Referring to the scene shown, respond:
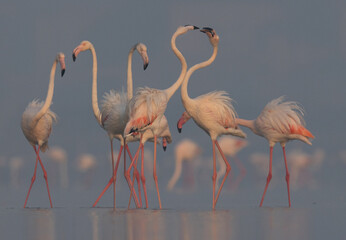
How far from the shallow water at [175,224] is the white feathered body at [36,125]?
2.37m

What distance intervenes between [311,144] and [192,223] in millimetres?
4785

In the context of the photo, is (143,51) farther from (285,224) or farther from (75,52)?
(285,224)

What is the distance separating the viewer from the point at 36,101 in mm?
13938

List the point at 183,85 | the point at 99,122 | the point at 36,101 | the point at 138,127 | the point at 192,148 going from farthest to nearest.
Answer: the point at 192,148 → the point at 36,101 → the point at 99,122 → the point at 183,85 → the point at 138,127

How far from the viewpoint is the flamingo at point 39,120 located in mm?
13133

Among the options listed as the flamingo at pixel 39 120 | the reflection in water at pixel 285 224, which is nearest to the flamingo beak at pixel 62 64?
the flamingo at pixel 39 120

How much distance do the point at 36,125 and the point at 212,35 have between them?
387 centimetres

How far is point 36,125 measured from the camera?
13.5 meters

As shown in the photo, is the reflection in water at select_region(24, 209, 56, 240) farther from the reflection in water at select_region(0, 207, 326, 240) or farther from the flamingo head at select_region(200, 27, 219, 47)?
the flamingo head at select_region(200, 27, 219, 47)

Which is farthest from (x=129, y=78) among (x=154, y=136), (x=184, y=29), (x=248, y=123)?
(x=248, y=123)

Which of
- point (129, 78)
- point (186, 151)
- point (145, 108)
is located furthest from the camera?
point (186, 151)

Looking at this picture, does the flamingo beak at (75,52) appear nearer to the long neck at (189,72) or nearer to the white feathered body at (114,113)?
the white feathered body at (114,113)

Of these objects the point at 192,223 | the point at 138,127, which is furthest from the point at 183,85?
the point at 192,223

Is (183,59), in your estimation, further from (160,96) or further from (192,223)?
(192,223)
